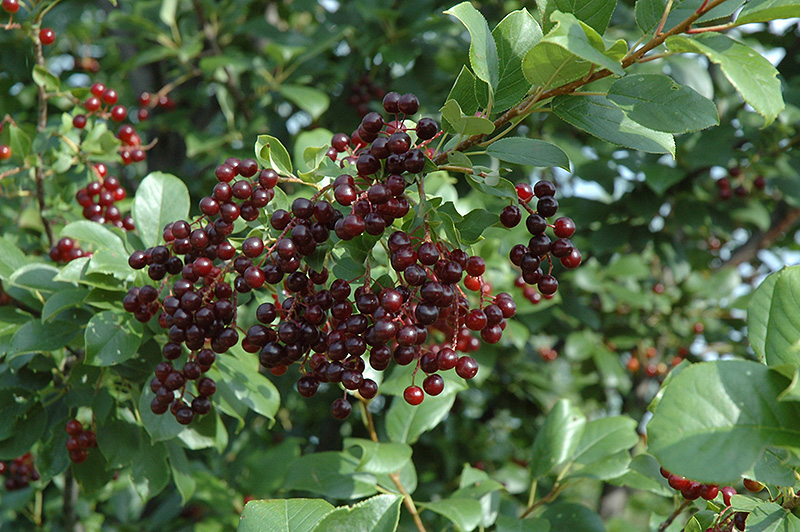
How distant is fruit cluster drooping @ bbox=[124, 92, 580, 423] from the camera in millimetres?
950

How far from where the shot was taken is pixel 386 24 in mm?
2730

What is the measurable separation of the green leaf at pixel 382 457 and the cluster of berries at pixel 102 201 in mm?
973

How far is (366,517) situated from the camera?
0.96 m

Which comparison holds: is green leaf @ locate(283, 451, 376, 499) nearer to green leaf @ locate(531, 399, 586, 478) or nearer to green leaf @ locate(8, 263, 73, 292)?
green leaf @ locate(531, 399, 586, 478)

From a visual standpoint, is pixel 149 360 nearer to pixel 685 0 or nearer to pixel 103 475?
pixel 103 475

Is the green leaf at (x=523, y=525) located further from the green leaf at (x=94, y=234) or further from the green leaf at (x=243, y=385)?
the green leaf at (x=94, y=234)

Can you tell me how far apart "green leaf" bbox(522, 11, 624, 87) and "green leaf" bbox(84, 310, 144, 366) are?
3.05 feet

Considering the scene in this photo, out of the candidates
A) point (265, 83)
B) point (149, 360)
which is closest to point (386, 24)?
point (265, 83)

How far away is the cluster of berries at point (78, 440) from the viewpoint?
1.64 metres

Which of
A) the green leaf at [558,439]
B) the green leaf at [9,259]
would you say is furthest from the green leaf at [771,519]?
the green leaf at [9,259]

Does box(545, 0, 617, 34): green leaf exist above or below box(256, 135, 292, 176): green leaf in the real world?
above

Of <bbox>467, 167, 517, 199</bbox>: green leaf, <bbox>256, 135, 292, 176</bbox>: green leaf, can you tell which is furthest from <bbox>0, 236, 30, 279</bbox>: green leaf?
<bbox>467, 167, 517, 199</bbox>: green leaf

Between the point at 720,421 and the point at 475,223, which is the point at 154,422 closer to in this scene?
the point at 475,223

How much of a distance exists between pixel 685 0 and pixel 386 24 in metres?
1.91
